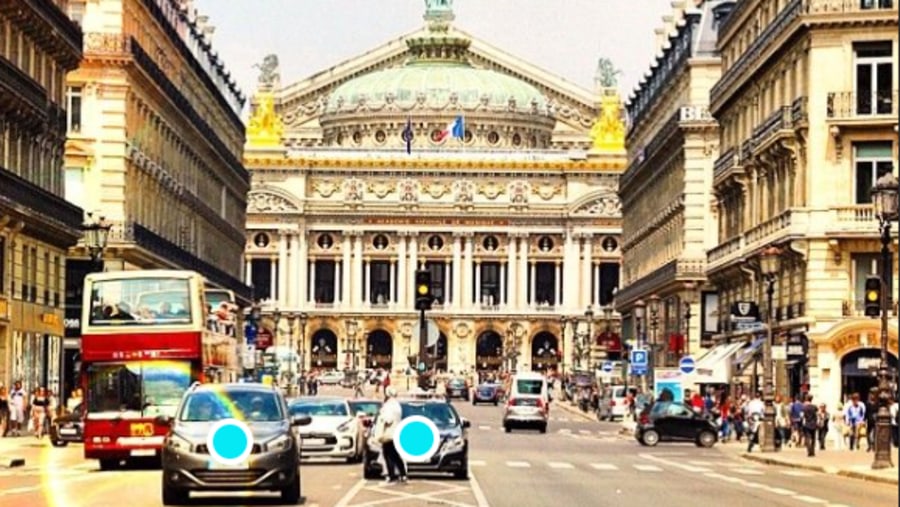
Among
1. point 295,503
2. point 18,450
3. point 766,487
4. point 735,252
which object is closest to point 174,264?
point 735,252

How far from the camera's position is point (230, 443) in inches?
1480

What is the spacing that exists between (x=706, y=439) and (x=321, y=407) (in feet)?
81.9

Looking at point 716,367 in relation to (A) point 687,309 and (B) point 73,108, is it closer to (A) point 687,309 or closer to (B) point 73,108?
(A) point 687,309

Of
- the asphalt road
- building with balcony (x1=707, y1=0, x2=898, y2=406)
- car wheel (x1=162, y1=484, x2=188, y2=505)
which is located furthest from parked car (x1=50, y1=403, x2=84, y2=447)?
car wheel (x1=162, y1=484, x2=188, y2=505)

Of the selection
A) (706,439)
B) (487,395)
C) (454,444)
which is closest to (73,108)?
(706,439)

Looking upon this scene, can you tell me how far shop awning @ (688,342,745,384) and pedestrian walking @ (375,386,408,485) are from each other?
140 ft

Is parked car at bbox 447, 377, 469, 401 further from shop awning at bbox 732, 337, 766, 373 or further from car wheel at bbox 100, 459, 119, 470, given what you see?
car wheel at bbox 100, 459, 119, 470

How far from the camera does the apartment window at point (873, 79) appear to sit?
77.9m

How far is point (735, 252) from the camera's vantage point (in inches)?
3770

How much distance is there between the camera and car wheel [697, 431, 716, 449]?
8056 cm

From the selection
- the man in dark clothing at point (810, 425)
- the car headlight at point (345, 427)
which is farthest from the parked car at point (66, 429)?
the man in dark clothing at point (810, 425)

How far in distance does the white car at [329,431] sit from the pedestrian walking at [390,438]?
1058 cm

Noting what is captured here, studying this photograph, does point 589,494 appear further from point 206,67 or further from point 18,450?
point 206,67

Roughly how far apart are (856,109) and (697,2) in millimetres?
44013
